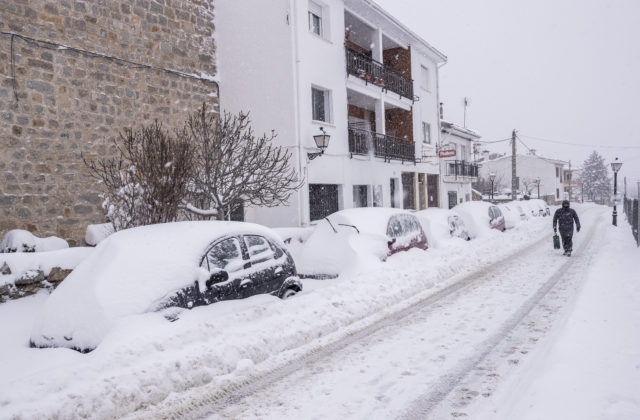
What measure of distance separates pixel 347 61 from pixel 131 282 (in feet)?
44.5

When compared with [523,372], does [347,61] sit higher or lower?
higher

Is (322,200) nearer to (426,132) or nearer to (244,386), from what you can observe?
(426,132)

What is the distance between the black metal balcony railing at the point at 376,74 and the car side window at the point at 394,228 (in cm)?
829

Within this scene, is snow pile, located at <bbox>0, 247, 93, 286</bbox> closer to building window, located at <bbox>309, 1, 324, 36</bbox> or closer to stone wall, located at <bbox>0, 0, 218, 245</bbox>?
stone wall, located at <bbox>0, 0, 218, 245</bbox>

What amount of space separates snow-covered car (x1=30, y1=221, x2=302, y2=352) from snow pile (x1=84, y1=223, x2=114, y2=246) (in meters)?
4.67

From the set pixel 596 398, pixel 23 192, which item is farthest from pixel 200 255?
pixel 23 192

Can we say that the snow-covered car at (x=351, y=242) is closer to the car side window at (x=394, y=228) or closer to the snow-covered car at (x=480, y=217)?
the car side window at (x=394, y=228)

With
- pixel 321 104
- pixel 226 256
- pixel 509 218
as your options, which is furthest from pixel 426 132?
pixel 226 256

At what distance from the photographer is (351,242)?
29.2 feet

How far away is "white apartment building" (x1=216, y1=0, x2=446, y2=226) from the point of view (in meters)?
14.1

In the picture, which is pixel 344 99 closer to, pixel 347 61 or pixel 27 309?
pixel 347 61

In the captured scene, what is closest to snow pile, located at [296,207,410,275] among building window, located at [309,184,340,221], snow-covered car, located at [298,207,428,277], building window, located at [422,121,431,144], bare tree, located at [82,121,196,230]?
snow-covered car, located at [298,207,428,277]

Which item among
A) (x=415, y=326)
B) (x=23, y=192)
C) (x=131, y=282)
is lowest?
(x=415, y=326)

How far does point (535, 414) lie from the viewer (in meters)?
3.63
